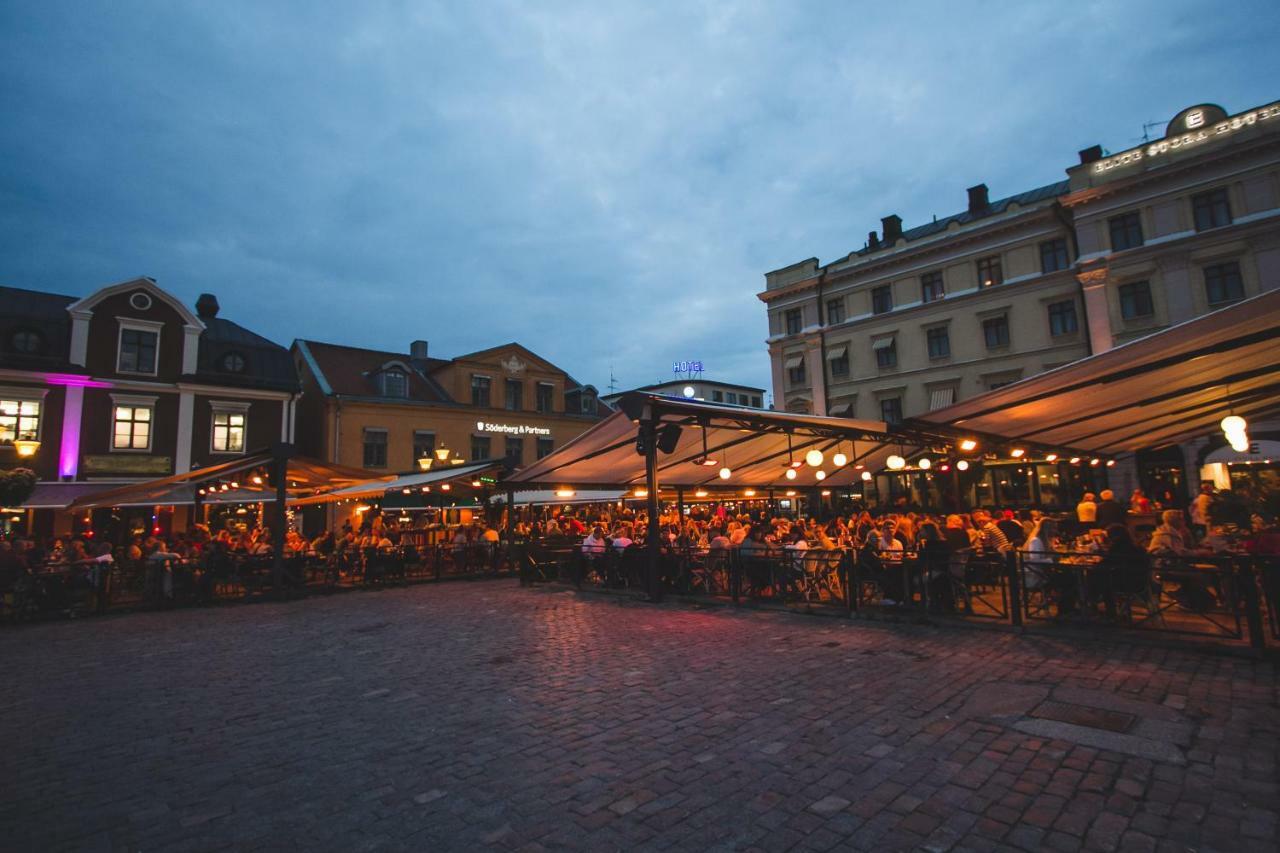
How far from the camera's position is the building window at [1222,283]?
23188 mm

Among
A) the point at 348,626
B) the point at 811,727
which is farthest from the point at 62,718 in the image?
the point at 811,727

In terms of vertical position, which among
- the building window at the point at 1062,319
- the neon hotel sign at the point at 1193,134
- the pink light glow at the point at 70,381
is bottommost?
the pink light glow at the point at 70,381

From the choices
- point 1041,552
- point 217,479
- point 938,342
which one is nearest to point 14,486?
point 217,479

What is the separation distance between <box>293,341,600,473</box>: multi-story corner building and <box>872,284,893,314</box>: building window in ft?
60.2

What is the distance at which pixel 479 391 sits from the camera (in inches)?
1355

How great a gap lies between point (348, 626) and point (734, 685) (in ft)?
23.8

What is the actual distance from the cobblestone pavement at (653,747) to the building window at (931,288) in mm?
27784

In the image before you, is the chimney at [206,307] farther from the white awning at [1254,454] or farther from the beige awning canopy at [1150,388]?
the white awning at [1254,454]

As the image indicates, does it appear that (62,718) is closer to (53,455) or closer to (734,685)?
(734,685)

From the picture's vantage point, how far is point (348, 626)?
10188 mm

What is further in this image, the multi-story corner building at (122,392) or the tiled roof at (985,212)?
the tiled roof at (985,212)

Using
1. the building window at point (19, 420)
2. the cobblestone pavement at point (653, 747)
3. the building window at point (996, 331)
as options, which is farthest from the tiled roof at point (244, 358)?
the building window at point (996, 331)

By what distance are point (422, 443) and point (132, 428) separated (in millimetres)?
11745

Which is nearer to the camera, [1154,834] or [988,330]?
[1154,834]
